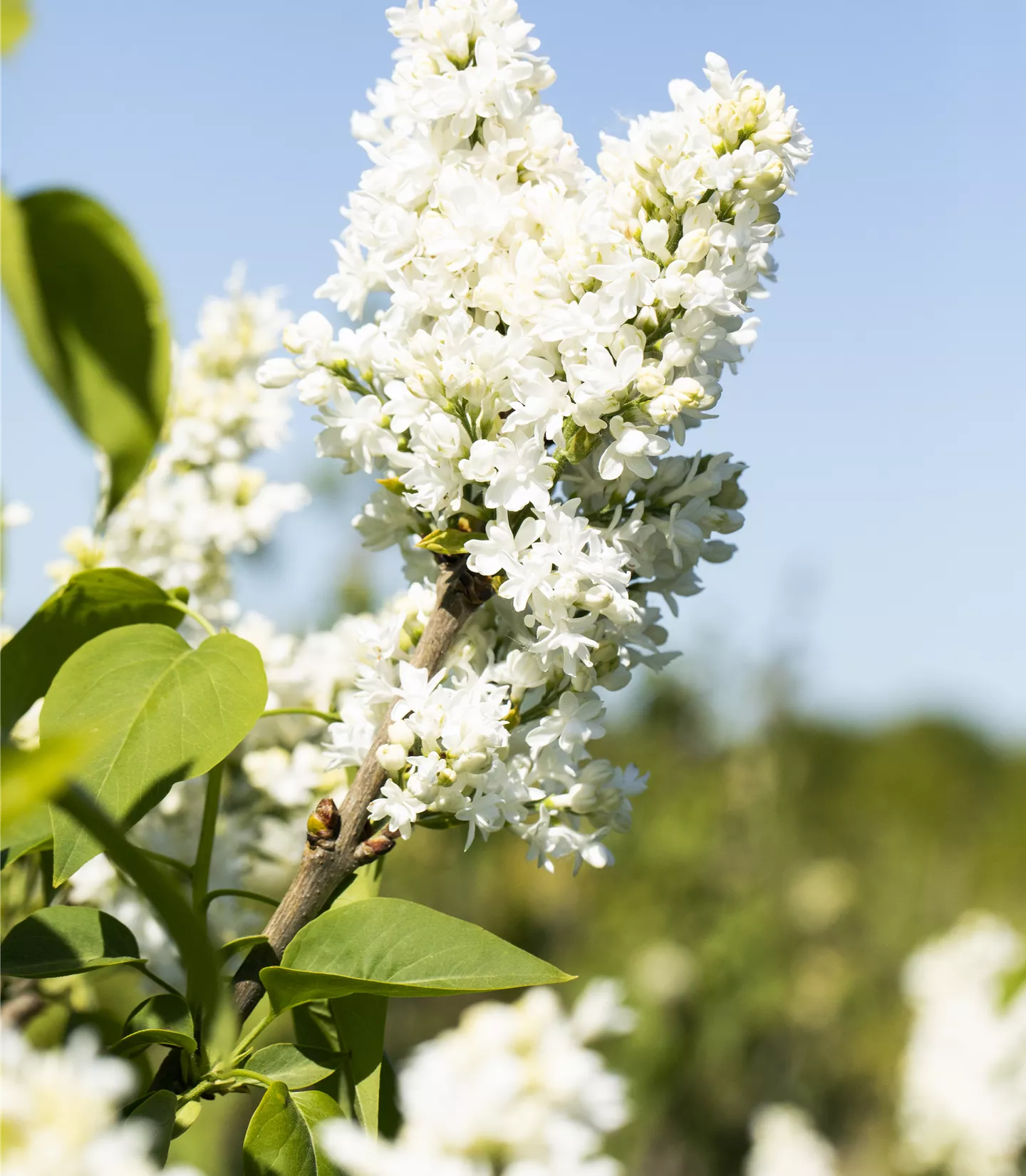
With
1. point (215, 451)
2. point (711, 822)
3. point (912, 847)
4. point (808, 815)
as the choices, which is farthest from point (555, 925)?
point (215, 451)

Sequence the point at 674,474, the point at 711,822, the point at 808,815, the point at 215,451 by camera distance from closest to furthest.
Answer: the point at 674,474
the point at 215,451
the point at 711,822
the point at 808,815

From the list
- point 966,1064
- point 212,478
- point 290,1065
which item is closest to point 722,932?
point 966,1064

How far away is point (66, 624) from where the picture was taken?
60 cm

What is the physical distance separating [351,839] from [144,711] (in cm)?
12

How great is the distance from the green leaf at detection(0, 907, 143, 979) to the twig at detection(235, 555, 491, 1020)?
2.2 inches

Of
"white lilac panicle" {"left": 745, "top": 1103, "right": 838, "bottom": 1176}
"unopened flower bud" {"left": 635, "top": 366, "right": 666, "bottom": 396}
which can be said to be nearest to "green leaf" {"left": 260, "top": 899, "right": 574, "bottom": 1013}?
"unopened flower bud" {"left": 635, "top": 366, "right": 666, "bottom": 396}

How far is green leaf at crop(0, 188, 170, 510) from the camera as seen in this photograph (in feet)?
0.82

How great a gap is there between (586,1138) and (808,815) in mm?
9367

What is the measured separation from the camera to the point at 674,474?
1.88 feet

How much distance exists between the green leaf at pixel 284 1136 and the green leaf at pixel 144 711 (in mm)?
123

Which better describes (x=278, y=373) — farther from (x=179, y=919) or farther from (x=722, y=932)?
(x=722, y=932)

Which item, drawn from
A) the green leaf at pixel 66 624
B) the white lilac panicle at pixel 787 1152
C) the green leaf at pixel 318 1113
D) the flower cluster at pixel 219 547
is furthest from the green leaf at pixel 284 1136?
the white lilac panicle at pixel 787 1152

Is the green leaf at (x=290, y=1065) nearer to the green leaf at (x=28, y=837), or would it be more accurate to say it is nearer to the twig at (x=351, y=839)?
the twig at (x=351, y=839)

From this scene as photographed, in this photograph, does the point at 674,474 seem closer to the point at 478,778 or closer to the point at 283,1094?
the point at 478,778
